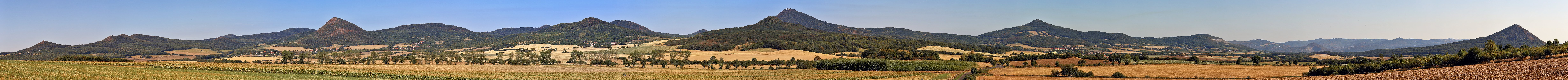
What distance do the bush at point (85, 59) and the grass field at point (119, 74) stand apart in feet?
93.3

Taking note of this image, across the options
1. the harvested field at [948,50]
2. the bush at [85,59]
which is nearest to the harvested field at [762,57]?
the harvested field at [948,50]

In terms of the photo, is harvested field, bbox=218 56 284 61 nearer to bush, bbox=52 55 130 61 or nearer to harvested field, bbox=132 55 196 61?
harvested field, bbox=132 55 196 61

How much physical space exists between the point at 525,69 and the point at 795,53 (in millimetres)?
73381

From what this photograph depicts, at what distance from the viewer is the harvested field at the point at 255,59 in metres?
130

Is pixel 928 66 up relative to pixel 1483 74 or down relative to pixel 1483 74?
down

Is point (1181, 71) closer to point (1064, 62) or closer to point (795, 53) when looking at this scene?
point (1064, 62)

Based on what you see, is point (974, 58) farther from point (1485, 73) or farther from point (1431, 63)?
point (1485, 73)

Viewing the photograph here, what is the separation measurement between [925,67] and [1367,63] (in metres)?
41.9

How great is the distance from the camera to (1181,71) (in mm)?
75188

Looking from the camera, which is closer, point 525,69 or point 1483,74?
point 1483,74

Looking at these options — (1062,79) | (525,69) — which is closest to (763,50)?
(525,69)

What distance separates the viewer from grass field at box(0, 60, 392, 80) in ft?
95.0

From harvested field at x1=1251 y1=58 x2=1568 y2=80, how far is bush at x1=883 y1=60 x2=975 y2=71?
1338 inches

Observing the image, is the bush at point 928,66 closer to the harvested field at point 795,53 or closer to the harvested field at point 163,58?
the harvested field at point 795,53
